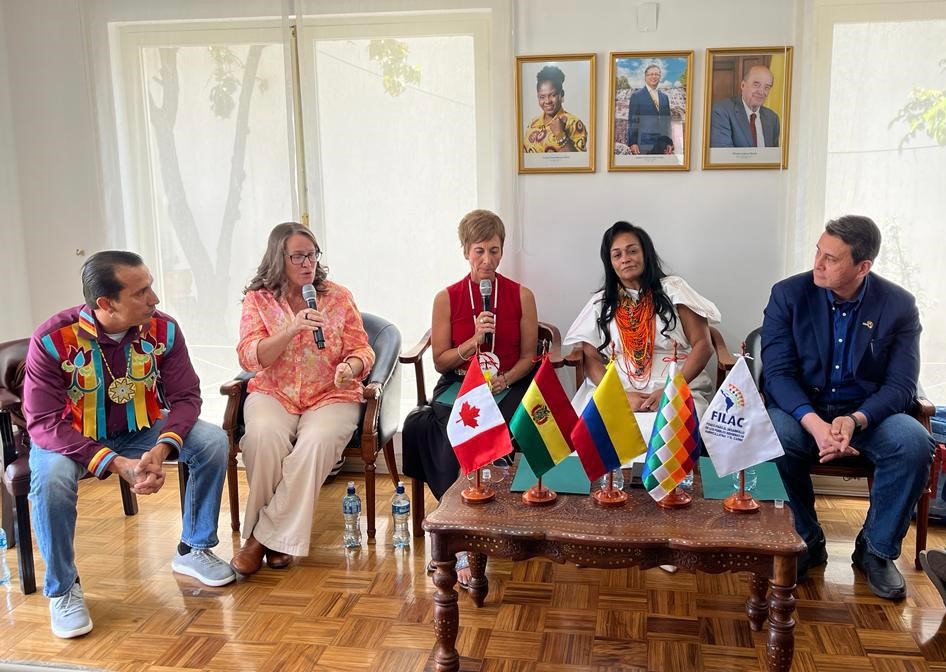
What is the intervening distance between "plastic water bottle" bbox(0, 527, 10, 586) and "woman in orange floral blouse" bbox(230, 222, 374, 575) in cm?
81

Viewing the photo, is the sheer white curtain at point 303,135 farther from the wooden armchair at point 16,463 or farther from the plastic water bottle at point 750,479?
the plastic water bottle at point 750,479

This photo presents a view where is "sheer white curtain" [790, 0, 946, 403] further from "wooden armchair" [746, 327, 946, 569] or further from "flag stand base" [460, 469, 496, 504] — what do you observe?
"flag stand base" [460, 469, 496, 504]

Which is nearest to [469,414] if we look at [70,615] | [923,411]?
[70,615]

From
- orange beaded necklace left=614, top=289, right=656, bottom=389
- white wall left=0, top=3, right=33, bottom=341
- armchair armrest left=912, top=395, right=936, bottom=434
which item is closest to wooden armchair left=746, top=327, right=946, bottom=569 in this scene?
armchair armrest left=912, top=395, right=936, bottom=434

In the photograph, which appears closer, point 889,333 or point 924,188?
point 889,333

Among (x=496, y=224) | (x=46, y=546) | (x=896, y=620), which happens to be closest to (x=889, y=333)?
(x=896, y=620)

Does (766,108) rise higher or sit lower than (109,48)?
lower

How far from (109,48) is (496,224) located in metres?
2.10

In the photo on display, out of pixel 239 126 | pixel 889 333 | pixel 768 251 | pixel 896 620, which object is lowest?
pixel 896 620

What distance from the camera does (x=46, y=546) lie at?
2.76 m

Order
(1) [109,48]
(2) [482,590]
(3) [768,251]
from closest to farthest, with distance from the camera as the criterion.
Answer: (2) [482,590], (3) [768,251], (1) [109,48]

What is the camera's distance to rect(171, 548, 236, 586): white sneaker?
304cm

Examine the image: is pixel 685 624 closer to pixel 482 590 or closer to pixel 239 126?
pixel 482 590

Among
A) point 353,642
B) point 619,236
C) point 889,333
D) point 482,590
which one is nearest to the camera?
point 353,642
